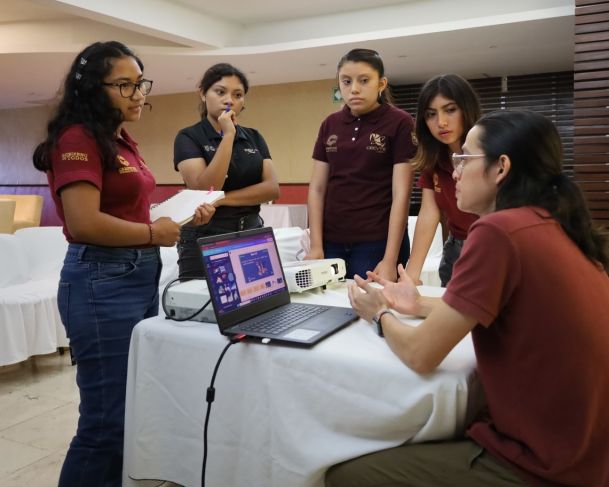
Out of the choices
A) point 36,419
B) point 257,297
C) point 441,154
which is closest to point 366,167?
point 441,154

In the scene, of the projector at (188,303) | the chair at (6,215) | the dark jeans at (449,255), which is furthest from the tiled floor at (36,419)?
the chair at (6,215)

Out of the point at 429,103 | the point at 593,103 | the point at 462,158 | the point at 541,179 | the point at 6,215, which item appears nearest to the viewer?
the point at 541,179

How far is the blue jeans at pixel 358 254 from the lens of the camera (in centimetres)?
210

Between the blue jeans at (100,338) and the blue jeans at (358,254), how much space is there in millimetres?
809

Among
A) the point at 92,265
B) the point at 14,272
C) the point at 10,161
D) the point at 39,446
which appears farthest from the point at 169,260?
the point at 10,161

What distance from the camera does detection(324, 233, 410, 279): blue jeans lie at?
210cm

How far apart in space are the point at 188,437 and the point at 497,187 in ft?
3.08

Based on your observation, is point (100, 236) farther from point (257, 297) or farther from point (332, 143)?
point (332, 143)

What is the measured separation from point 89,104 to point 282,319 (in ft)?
2.62

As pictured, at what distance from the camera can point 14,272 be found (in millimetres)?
3637

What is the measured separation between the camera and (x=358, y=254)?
2115 mm

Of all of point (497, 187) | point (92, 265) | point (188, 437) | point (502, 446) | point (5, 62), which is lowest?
point (188, 437)

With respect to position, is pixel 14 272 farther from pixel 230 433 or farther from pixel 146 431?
pixel 230 433

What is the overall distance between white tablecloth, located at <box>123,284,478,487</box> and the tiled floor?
190 mm
